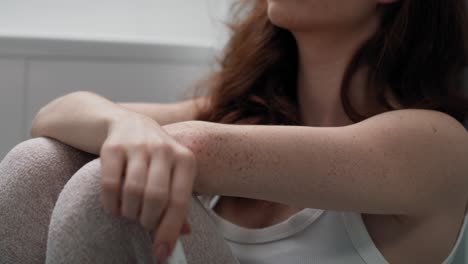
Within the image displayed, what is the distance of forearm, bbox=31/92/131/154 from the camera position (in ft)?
2.71

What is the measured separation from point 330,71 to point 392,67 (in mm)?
99

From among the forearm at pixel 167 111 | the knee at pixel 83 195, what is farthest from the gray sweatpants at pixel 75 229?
the forearm at pixel 167 111

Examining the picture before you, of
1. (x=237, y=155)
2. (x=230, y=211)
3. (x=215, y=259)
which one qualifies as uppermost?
(x=237, y=155)

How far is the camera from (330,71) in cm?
106

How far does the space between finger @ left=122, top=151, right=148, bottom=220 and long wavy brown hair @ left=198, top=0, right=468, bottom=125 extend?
488mm

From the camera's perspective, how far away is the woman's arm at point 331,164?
2.39 ft

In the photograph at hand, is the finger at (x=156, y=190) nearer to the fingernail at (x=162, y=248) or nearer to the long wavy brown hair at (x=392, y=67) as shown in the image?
the fingernail at (x=162, y=248)

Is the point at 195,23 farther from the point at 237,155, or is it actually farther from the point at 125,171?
the point at 125,171

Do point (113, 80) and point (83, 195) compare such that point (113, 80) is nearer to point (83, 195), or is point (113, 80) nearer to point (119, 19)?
point (119, 19)

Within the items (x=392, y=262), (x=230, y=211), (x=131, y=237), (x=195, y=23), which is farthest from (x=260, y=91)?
(x=195, y=23)

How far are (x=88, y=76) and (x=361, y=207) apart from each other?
1.02 m

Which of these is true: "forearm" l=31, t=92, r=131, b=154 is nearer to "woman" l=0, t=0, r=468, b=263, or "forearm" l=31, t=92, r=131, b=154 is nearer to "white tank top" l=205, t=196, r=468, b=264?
"woman" l=0, t=0, r=468, b=263

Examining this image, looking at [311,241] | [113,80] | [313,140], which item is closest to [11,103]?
[113,80]

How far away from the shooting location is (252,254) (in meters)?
0.95
